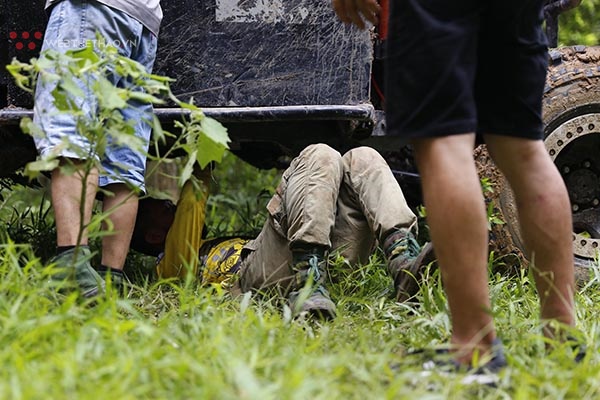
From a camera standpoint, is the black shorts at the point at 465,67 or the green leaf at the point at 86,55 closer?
the black shorts at the point at 465,67

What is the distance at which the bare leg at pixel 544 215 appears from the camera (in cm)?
238

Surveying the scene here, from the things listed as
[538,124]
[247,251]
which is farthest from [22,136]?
[538,124]

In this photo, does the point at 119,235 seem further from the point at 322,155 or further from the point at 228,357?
the point at 228,357

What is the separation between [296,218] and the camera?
11.0 ft

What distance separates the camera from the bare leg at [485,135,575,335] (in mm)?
2379

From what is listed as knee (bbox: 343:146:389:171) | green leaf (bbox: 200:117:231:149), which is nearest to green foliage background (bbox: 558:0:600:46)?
knee (bbox: 343:146:389:171)

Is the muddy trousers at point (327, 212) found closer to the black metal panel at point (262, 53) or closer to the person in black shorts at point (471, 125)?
the black metal panel at point (262, 53)

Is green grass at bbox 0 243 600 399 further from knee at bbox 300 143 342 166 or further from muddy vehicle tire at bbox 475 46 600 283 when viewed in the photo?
muddy vehicle tire at bbox 475 46 600 283

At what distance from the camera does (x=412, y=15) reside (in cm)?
218

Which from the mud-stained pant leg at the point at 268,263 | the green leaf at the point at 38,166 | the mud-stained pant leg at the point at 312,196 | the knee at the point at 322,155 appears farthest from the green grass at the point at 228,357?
the knee at the point at 322,155

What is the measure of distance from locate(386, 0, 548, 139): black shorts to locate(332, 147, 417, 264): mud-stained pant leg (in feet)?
3.37

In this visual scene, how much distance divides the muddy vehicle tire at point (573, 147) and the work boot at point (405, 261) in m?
0.64

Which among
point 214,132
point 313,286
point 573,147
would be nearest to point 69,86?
point 214,132

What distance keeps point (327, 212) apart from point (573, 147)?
4.53 feet
